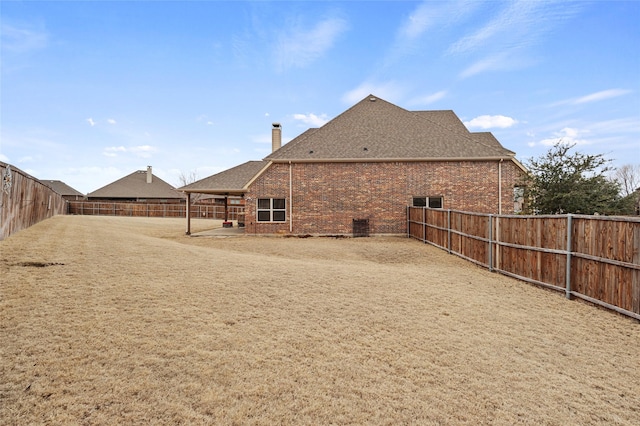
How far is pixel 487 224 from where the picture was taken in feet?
32.4

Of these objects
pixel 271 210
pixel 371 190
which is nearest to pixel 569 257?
pixel 371 190

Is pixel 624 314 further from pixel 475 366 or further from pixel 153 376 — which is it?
pixel 153 376

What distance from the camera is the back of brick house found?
1750cm

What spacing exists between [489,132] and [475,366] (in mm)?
22039

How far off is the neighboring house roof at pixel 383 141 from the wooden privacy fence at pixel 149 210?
64.6 ft

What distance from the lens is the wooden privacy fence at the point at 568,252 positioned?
5.61m

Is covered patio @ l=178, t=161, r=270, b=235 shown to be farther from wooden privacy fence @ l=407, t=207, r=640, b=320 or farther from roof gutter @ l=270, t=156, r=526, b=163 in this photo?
wooden privacy fence @ l=407, t=207, r=640, b=320

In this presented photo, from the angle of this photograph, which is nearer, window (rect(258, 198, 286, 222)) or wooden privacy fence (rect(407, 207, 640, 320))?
wooden privacy fence (rect(407, 207, 640, 320))

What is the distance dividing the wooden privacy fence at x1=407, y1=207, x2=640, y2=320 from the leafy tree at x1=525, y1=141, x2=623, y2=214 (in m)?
3.71

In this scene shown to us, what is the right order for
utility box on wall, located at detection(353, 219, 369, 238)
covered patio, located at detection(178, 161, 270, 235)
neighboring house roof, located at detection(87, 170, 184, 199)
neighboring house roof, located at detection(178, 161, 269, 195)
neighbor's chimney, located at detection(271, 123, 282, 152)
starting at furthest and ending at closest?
neighboring house roof, located at detection(87, 170, 184, 199) < neighbor's chimney, located at detection(271, 123, 282, 152) < neighboring house roof, located at detection(178, 161, 269, 195) < covered patio, located at detection(178, 161, 270, 235) < utility box on wall, located at detection(353, 219, 369, 238)

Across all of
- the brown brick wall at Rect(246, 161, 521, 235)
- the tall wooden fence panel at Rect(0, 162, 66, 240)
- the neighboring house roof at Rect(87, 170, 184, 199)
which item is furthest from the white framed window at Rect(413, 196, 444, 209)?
the neighboring house roof at Rect(87, 170, 184, 199)

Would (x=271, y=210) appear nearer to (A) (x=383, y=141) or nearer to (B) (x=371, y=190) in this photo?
(B) (x=371, y=190)

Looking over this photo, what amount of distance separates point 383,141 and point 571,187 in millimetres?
9073

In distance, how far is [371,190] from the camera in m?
17.9
